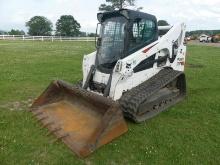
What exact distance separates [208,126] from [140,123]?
148 centimetres

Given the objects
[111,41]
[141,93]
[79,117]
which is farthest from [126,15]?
[79,117]

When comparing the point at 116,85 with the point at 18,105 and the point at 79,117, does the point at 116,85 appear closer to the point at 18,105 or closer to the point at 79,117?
the point at 79,117

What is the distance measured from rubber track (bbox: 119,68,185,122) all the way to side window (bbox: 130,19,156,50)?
939mm

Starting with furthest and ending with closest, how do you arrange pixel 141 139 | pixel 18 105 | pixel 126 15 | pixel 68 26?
pixel 68 26 → pixel 18 105 → pixel 126 15 → pixel 141 139

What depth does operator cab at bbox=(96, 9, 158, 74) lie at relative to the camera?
6.77m

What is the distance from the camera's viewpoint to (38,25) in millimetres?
81562

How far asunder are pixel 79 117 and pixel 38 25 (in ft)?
260

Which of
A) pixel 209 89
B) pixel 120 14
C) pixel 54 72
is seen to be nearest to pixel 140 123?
pixel 120 14

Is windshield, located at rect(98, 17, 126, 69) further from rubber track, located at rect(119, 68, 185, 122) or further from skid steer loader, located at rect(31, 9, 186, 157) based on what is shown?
rubber track, located at rect(119, 68, 185, 122)

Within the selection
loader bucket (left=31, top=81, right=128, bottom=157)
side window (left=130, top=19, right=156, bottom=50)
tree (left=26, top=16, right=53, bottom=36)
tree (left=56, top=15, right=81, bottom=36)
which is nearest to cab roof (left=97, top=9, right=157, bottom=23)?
side window (left=130, top=19, right=156, bottom=50)

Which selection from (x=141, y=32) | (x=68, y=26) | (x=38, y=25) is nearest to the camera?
(x=141, y=32)

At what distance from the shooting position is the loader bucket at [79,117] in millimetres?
5309

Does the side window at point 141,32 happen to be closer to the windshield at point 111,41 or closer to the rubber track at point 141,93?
the windshield at point 111,41

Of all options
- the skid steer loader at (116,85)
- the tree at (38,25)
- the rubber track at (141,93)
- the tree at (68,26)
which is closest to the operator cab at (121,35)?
the skid steer loader at (116,85)
